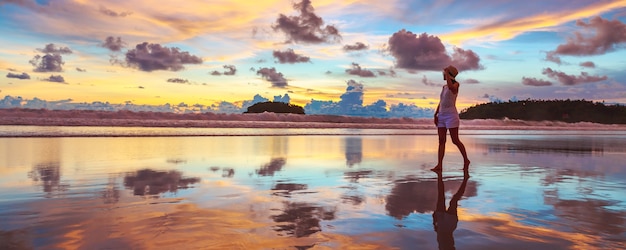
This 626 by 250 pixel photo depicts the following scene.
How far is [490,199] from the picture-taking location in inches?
215

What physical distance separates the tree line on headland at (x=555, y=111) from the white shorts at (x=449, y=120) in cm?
6070

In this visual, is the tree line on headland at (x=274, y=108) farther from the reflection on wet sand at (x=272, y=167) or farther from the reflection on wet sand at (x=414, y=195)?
the reflection on wet sand at (x=414, y=195)

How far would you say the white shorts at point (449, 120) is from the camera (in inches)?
345

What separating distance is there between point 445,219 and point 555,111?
77.5 m

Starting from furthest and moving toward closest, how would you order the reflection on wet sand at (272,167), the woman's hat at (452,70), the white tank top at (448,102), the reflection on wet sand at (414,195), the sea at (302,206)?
the white tank top at (448,102), the woman's hat at (452,70), the reflection on wet sand at (272,167), the reflection on wet sand at (414,195), the sea at (302,206)

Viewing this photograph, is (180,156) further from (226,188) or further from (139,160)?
(226,188)

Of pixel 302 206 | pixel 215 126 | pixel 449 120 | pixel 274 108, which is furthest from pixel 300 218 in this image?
pixel 274 108

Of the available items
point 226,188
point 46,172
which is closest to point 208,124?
point 46,172

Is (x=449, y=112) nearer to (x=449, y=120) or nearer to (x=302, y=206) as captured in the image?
(x=449, y=120)

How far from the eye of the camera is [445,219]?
4.29 meters

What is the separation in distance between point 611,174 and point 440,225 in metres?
6.36

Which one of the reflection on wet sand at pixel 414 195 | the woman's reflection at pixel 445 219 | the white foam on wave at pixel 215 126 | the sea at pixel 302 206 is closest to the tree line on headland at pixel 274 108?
the white foam on wave at pixel 215 126

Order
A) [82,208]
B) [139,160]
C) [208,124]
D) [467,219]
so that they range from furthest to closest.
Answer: [208,124]
[139,160]
[82,208]
[467,219]

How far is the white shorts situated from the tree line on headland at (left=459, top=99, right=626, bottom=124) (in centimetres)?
6070
